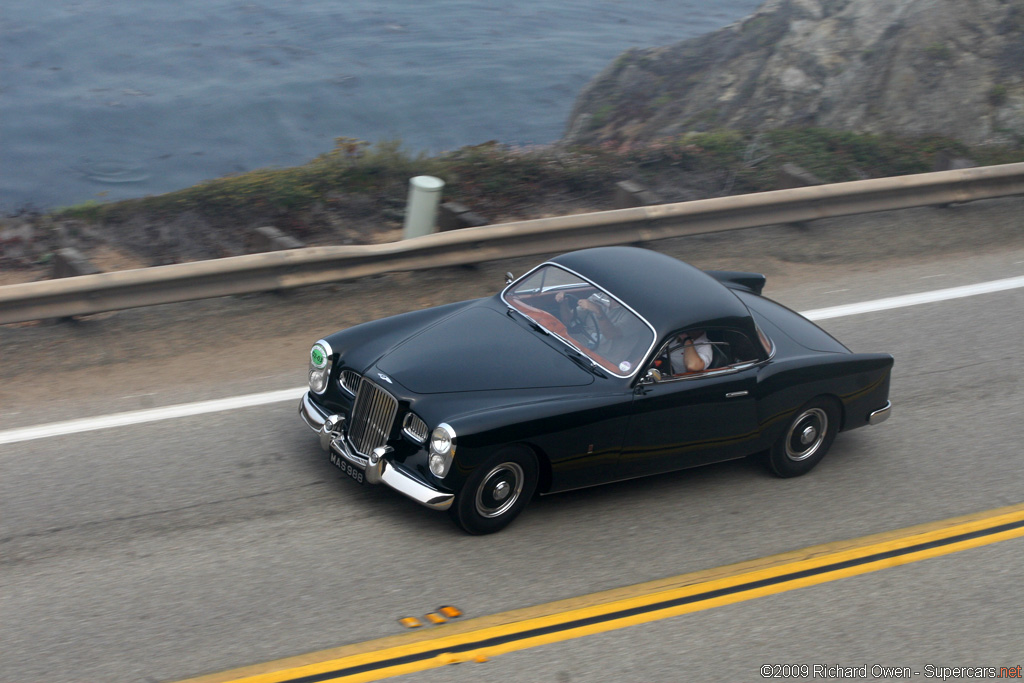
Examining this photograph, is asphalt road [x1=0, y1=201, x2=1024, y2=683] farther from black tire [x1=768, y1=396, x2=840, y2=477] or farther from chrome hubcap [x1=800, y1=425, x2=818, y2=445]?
chrome hubcap [x1=800, y1=425, x2=818, y2=445]

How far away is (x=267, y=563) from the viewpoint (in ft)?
18.4

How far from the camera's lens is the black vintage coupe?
5910 millimetres

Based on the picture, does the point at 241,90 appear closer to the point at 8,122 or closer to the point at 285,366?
the point at 8,122

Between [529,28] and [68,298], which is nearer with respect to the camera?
[68,298]

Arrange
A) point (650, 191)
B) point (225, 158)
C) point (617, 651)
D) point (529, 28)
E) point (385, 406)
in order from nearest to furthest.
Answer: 1. point (617, 651)
2. point (385, 406)
3. point (650, 191)
4. point (225, 158)
5. point (529, 28)

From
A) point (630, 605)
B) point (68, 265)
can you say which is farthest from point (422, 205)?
point (630, 605)

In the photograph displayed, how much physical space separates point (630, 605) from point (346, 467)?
1905 mm

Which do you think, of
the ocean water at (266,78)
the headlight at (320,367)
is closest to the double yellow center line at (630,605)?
the headlight at (320,367)

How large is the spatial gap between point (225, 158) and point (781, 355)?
48.2ft

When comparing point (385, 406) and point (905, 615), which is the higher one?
point (385, 406)

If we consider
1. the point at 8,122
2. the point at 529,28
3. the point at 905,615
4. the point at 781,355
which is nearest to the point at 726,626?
the point at 905,615

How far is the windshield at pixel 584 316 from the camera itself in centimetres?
648

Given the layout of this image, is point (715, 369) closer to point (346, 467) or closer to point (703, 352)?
point (703, 352)

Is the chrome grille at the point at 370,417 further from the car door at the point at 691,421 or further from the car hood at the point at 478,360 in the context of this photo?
the car door at the point at 691,421
